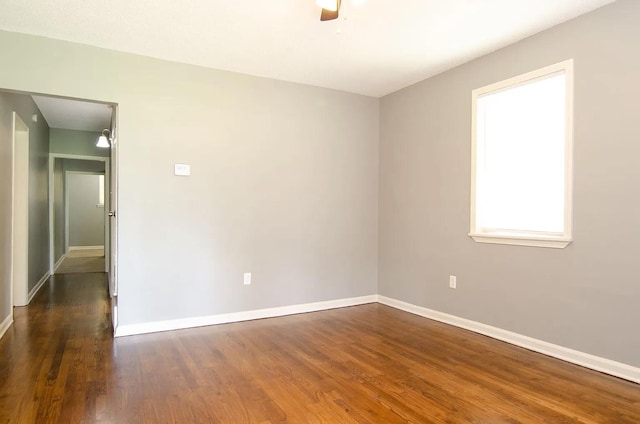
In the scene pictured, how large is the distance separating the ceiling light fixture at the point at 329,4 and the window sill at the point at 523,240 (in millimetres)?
2235

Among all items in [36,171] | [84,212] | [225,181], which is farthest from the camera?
[84,212]

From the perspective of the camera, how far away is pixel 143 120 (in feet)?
10.9

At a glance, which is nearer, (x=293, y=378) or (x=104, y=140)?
(x=293, y=378)

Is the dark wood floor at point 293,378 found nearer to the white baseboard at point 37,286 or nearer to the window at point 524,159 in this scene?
the window at point 524,159

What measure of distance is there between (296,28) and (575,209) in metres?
2.43

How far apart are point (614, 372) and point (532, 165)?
156 cm

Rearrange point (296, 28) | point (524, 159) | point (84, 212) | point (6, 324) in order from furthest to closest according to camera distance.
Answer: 1. point (84, 212)
2. point (6, 324)
3. point (524, 159)
4. point (296, 28)

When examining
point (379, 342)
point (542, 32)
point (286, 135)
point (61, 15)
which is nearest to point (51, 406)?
point (379, 342)

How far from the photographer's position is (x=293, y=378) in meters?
2.39

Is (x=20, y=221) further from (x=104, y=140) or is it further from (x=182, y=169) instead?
(x=182, y=169)

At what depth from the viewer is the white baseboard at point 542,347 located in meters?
2.41

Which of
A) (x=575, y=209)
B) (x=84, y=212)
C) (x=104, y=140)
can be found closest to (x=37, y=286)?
(x=104, y=140)

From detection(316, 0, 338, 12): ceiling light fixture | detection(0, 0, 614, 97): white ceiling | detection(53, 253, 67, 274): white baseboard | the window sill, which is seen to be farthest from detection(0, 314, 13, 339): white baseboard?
the window sill

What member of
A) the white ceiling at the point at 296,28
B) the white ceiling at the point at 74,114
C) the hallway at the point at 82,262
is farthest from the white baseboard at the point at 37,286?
the white ceiling at the point at 296,28
